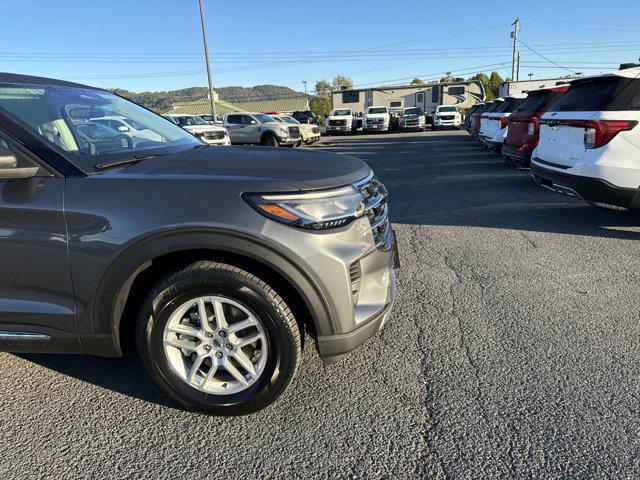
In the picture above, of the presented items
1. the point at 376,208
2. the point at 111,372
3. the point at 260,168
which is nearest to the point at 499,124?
the point at 376,208

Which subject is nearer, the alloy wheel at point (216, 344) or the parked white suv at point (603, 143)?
the alloy wheel at point (216, 344)

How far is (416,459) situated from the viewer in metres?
2.04

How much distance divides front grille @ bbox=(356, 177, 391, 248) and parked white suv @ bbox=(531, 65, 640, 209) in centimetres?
331

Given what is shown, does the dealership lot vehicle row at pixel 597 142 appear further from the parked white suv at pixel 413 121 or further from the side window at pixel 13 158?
the parked white suv at pixel 413 121

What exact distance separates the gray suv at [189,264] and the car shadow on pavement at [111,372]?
29 centimetres

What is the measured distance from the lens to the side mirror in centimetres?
212

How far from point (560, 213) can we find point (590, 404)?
178 inches

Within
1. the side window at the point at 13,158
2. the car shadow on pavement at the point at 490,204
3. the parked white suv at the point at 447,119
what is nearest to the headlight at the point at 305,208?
the side window at the point at 13,158

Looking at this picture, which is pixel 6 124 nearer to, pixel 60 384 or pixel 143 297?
pixel 143 297

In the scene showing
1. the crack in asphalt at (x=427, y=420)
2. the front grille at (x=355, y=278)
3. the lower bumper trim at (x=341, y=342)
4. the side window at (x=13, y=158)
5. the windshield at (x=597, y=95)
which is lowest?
the crack in asphalt at (x=427, y=420)

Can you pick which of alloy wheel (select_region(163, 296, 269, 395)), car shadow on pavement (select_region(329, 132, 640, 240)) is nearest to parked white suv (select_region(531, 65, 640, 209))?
car shadow on pavement (select_region(329, 132, 640, 240))

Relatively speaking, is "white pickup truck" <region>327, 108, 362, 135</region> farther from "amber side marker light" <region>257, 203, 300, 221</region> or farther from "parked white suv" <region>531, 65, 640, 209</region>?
"amber side marker light" <region>257, 203, 300, 221</region>

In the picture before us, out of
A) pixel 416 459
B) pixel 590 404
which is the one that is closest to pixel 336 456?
pixel 416 459

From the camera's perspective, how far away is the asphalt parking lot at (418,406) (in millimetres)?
2039
